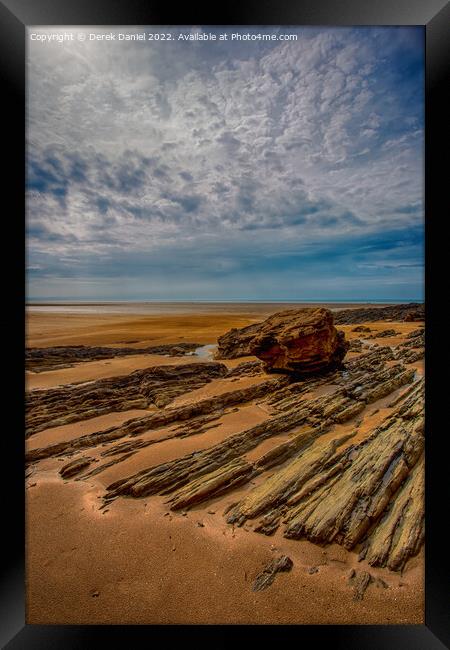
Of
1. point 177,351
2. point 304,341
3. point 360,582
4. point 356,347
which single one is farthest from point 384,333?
point 360,582

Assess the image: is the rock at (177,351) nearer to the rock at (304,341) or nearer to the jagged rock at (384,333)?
the rock at (304,341)

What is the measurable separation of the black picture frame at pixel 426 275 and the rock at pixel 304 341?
152 inches

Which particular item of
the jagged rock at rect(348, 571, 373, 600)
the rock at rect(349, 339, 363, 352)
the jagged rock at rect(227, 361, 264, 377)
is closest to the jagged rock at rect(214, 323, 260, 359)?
the jagged rock at rect(227, 361, 264, 377)

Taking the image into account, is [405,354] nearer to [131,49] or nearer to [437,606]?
[437,606]

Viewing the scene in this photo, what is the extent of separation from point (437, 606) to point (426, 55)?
6.44 meters

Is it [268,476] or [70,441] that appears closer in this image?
[268,476]

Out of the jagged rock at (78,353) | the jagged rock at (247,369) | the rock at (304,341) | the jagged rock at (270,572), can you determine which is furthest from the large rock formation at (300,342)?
the jagged rock at (78,353)

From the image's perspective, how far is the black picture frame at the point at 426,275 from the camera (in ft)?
9.38

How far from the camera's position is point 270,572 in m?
2.82

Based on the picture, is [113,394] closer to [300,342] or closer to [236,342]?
[300,342]

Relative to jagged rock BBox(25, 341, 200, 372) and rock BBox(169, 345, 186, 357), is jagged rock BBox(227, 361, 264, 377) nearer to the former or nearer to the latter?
rock BBox(169, 345, 186, 357)

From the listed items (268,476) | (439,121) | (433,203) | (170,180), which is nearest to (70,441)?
(268,476)

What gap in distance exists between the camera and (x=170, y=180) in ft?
13.0

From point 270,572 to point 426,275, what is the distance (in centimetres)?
390
